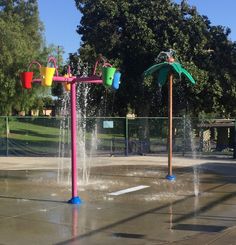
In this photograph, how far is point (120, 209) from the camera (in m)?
9.41

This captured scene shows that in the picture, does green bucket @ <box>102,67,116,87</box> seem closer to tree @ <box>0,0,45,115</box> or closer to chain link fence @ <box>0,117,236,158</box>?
chain link fence @ <box>0,117,236,158</box>

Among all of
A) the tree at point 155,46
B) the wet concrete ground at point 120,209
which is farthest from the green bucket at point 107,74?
the tree at point 155,46

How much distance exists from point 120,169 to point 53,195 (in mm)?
5578

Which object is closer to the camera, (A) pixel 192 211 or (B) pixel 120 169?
(A) pixel 192 211

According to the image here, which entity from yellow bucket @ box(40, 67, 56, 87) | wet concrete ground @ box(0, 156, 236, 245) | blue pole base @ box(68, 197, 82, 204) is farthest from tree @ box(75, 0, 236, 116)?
yellow bucket @ box(40, 67, 56, 87)

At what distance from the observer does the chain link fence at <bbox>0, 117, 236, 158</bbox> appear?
2239 centimetres

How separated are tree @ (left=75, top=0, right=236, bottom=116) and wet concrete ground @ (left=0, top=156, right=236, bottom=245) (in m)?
11.0

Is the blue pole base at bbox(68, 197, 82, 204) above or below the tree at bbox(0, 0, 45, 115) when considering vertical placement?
below

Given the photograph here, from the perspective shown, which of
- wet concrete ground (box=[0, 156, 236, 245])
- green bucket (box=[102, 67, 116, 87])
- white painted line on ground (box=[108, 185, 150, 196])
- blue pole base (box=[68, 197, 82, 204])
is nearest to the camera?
wet concrete ground (box=[0, 156, 236, 245])

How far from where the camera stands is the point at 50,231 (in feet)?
25.2

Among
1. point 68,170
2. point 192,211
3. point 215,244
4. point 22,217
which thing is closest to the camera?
point 215,244

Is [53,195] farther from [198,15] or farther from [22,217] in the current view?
[198,15]

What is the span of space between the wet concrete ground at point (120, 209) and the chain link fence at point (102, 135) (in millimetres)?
7020

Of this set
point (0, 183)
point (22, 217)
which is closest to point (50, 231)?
point (22, 217)
